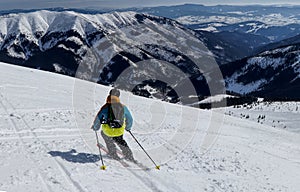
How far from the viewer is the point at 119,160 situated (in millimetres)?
12477

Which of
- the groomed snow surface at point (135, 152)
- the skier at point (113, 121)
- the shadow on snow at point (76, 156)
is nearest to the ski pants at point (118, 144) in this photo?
the skier at point (113, 121)

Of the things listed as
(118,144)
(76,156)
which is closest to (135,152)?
(118,144)

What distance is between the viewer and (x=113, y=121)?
12.2 m

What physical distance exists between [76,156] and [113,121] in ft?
6.74

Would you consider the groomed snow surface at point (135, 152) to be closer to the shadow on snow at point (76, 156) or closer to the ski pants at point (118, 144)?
the shadow on snow at point (76, 156)

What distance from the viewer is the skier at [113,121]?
39.7 ft

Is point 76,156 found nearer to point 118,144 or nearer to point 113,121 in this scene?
point 118,144

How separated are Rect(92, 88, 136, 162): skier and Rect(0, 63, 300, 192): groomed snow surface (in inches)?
27.1

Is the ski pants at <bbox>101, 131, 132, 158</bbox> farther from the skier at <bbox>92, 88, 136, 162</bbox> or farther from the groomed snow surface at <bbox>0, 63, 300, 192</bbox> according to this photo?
the groomed snow surface at <bbox>0, 63, 300, 192</bbox>

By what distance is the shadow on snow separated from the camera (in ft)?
39.2

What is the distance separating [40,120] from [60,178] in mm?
7532

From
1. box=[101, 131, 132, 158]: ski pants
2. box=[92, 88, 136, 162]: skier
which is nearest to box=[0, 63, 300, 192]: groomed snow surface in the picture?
box=[101, 131, 132, 158]: ski pants

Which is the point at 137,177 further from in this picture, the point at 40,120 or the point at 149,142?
the point at 40,120

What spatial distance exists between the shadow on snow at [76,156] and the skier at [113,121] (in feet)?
2.55
